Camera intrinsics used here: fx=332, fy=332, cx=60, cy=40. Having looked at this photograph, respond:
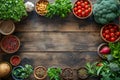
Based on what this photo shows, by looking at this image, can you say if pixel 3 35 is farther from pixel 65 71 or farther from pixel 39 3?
pixel 65 71

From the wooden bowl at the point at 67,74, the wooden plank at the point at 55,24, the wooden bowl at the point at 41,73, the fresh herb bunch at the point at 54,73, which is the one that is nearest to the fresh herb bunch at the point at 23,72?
the wooden bowl at the point at 41,73

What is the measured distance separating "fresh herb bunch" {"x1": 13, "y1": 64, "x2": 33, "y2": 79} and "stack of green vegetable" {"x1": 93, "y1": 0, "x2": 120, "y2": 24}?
0.96 m

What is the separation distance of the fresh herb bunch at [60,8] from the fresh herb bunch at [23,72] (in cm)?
65

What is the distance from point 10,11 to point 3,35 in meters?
0.35

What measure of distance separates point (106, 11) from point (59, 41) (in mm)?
645

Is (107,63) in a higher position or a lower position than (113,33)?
lower

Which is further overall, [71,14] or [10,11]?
[71,14]

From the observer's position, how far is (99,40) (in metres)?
3.87

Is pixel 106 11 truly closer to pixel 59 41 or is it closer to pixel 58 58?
pixel 59 41

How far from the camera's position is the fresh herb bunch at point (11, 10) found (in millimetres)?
3586

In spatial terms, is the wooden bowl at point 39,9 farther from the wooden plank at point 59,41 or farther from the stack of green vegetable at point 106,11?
the stack of green vegetable at point 106,11

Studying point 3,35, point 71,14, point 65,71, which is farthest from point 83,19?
point 3,35

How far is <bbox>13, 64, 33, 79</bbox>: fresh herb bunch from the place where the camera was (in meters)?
3.68

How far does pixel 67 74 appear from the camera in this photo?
369cm
